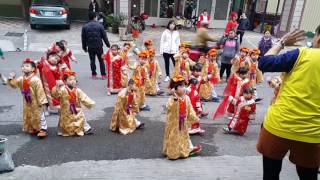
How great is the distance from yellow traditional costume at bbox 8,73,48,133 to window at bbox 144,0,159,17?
13.1m

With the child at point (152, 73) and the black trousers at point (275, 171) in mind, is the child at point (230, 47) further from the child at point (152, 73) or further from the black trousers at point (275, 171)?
the black trousers at point (275, 171)

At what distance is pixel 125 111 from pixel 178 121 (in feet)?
4.55

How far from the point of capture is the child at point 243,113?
19.6 feet

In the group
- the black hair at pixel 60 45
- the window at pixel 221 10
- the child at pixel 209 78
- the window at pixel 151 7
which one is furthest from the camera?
the window at pixel 221 10

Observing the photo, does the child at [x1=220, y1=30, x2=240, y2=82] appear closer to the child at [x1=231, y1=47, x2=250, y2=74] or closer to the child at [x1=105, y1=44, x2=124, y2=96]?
the child at [x1=231, y1=47, x2=250, y2=74]

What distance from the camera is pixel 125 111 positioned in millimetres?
5891

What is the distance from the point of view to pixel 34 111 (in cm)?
561

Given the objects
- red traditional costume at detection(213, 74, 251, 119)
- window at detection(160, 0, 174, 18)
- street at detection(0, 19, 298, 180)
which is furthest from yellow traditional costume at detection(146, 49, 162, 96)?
window at detection(160, 0, 174, 18)

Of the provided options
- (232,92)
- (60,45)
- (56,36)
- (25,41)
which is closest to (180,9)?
(56,36)

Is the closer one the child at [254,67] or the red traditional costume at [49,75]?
the red traditional costume at [49,75]

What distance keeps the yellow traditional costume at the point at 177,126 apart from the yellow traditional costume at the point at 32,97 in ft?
7.29

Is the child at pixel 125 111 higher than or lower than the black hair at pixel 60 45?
lower

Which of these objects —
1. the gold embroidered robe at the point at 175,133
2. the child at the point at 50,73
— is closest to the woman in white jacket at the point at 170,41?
the child at the point at 50,73

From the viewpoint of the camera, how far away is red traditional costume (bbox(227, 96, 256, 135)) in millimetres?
5969
